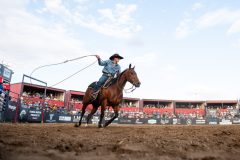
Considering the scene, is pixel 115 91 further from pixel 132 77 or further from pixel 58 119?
pixel 58 119

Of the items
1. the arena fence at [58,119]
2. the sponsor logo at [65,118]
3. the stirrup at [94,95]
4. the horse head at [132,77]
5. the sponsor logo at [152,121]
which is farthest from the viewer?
the sponsor logo at [152,121]

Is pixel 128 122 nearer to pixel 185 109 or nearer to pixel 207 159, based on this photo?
pixel 185 109

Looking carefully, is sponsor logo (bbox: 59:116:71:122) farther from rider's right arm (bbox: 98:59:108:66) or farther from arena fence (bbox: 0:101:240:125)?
rider's right arm (bbox: 98:59:108:66)

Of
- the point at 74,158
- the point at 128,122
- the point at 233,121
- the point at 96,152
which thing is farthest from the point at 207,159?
the point at 233,121

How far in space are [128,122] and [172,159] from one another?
3095cm

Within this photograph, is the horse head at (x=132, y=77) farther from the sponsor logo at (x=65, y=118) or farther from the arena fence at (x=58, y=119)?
the sponsor logo at (x=65, y=118)

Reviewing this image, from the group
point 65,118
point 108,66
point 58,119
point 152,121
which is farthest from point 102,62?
point 152,121

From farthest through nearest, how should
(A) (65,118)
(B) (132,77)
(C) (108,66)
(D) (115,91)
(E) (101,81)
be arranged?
1. (A) (65,118)
2. (C) (108,66)
3. (E) (101,81)
4. (B) (132,77)
5. (D) (115,91)

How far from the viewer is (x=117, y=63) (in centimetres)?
1072

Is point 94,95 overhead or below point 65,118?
overhead

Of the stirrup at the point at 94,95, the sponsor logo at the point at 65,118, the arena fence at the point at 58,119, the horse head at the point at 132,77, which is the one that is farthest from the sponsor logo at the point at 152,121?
the horse head at the point at 132,77

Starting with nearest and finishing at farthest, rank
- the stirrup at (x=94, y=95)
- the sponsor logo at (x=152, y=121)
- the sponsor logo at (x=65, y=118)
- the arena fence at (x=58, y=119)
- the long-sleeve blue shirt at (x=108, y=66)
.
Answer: the stirrup at (x=94, y=95) < the long-sleeve blue shirt at (x=108, y=66) < the arena fence at (x=58, y=119) < the sponsor logo at (x=65, y=118) < the sponsor logo at (x=152, y=121)

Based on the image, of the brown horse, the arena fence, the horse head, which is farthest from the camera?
the arena fence

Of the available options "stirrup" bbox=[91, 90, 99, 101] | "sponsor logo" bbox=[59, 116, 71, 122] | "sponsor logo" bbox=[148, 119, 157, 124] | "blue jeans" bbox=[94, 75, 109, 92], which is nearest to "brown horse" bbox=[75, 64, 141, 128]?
"stirrup" bbox=[91, 90, 99, 101]
